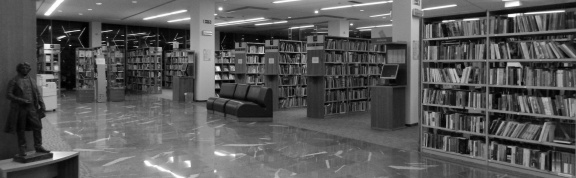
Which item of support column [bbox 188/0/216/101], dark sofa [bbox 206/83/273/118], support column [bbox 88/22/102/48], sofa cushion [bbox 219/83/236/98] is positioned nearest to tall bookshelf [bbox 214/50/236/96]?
support column [bbox 188/0/216/101]

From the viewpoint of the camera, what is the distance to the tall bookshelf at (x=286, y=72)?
41.6 ft

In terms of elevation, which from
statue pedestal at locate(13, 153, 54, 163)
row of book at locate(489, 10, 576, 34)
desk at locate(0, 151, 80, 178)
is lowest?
desk at locate(0, 151, 80, 178)

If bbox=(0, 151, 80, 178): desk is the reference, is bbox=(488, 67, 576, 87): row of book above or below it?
above

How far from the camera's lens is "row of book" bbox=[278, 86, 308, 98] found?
12.8m

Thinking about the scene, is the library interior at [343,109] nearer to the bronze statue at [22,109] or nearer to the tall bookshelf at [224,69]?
the bronze statue at [22,109]

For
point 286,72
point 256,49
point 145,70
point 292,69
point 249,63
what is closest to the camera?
point 286,72

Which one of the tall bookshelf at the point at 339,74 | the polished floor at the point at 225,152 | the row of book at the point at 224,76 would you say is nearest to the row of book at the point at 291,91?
the tall bookshelf at the point at 339,74

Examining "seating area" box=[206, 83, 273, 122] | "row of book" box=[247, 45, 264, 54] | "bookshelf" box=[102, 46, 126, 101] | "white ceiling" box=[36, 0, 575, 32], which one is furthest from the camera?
"bookshelf" box=[102, 46, 126, 101]

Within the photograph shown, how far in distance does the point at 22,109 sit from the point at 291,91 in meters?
9.83

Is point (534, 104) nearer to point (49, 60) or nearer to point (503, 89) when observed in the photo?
point (503, 89)

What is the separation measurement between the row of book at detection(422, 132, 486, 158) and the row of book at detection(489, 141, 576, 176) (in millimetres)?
169

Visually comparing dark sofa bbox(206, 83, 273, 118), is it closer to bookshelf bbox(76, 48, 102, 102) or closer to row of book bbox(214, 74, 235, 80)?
bookshelf bbox(76, 48, 102, 102)

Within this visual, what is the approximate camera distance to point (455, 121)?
6.14m

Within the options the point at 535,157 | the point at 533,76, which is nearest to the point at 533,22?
the point at 533,76
